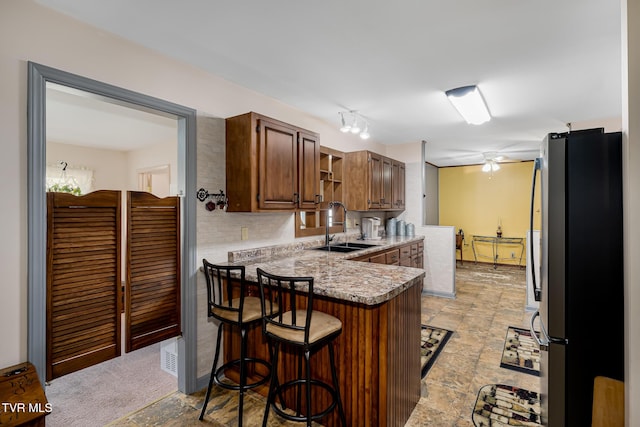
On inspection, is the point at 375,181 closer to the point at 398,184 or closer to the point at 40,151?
the point at 398,184

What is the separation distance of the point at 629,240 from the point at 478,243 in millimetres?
7134

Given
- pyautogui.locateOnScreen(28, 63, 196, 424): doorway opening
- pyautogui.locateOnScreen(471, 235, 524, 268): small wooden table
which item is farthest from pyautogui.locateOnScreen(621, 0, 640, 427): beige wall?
pyautogui.locateOnScreen(471, 235, 524, 268): small wooden table

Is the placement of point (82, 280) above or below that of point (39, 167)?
below

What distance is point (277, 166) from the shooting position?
8.86 ft

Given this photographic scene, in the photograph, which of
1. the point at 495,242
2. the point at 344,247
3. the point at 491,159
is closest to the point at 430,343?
the point at 344,247

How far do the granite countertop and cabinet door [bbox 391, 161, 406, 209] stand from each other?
200 centimetres

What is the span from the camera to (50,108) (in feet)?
10.4

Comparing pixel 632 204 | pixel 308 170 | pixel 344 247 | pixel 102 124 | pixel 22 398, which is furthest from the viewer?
pixel 344 247

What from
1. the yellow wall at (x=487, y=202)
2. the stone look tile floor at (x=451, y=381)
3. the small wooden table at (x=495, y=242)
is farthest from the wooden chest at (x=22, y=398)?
the small wooden table at (x=495, y=242)

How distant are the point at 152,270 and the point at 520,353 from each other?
334 centimetres

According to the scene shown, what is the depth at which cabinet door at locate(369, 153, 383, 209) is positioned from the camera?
439 cm

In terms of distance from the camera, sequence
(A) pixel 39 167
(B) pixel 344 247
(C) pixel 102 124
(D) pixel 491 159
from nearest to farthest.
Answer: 1. (A) pixel 39 167
2. (C) pixel 102 124
3. (B) pixel 344 247
4. (D) pixel 491 159

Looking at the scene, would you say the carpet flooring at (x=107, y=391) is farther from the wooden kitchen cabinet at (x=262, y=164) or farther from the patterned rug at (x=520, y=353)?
the patterned rug at (x=520, y=353)

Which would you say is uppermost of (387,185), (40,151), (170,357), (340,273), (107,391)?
(387,185)
